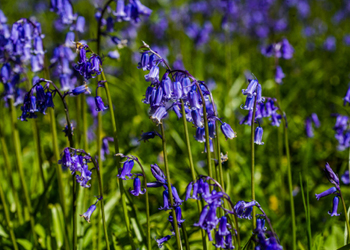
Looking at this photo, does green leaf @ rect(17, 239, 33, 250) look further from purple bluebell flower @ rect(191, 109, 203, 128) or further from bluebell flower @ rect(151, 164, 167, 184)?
→ purple bluebell flower @ rect(191, 109, 203, 128)

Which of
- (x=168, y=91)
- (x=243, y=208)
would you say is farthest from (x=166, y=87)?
(x=243, y=208)

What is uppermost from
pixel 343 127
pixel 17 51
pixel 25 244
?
pixel 17 51

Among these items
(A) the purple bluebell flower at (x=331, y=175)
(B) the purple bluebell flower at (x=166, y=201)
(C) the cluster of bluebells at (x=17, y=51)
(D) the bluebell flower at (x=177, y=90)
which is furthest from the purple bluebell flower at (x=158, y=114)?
(C) the cluster of bluebells at (x=17, y=51)

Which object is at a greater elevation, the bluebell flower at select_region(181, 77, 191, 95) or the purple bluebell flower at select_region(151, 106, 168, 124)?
the bluebell flower at select_region(181, 77, 191, 95)

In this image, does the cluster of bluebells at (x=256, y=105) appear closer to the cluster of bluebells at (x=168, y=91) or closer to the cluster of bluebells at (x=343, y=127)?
the cluster of bluebells at (x=168, y=91)

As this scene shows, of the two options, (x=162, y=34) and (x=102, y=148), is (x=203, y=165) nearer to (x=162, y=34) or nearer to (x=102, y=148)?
(x=102, y=148)

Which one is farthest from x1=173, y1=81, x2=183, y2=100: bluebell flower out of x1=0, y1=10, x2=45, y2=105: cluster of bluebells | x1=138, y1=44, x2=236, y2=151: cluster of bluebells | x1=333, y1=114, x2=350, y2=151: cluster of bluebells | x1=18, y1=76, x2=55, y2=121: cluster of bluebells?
x1=333, y1=114, x2=350, y2=151: cluster of bluebells

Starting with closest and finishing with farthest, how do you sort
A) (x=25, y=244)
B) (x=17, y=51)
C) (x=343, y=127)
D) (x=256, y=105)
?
(x=256, y=105) < (x=17, y=51) < (x=25, y=244) < (x=343, y=127)

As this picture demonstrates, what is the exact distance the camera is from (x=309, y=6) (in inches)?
476

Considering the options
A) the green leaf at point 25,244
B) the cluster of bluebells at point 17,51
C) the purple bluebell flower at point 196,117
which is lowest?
the green leaf at point 25,244

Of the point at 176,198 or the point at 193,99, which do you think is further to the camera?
the point at 176,198

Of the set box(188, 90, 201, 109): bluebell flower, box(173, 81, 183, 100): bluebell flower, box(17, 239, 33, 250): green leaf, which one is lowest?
box(17, 239, 33, 250): green leaf

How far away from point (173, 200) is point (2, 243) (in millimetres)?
2264

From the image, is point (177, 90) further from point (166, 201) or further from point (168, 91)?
point (166, 201)
